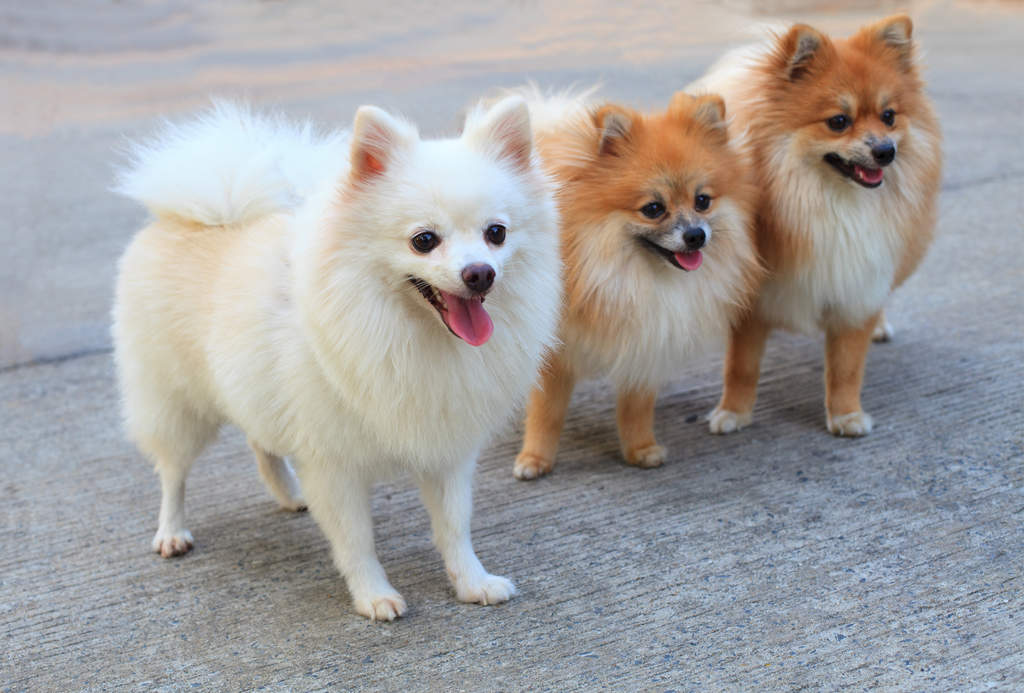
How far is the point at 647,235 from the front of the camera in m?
3.02

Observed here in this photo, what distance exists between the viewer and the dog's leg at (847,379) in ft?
11.6

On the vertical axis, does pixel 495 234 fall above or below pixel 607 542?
above

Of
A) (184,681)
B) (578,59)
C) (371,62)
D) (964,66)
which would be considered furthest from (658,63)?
(184,681)

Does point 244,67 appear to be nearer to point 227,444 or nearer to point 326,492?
point 227,444

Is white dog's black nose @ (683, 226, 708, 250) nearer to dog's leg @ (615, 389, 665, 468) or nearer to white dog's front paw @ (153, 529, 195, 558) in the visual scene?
dog's leg @ (615, 389, 665, 468)

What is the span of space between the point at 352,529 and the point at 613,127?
1.44m

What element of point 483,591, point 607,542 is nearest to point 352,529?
point 483,591

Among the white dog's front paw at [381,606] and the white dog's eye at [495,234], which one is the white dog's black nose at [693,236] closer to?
the white dog's eye at [495,234]

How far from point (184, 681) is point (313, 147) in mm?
1563

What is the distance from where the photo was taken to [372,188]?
227 centimetres

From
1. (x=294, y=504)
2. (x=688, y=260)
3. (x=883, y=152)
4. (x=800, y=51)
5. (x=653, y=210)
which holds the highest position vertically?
(x=800, y=51)

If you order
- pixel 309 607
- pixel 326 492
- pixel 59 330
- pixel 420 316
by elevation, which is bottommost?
pixel 59 330

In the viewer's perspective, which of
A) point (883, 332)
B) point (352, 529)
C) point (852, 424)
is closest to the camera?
point (352, 529)

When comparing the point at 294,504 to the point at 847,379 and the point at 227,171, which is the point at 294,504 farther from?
the point at 847,379
